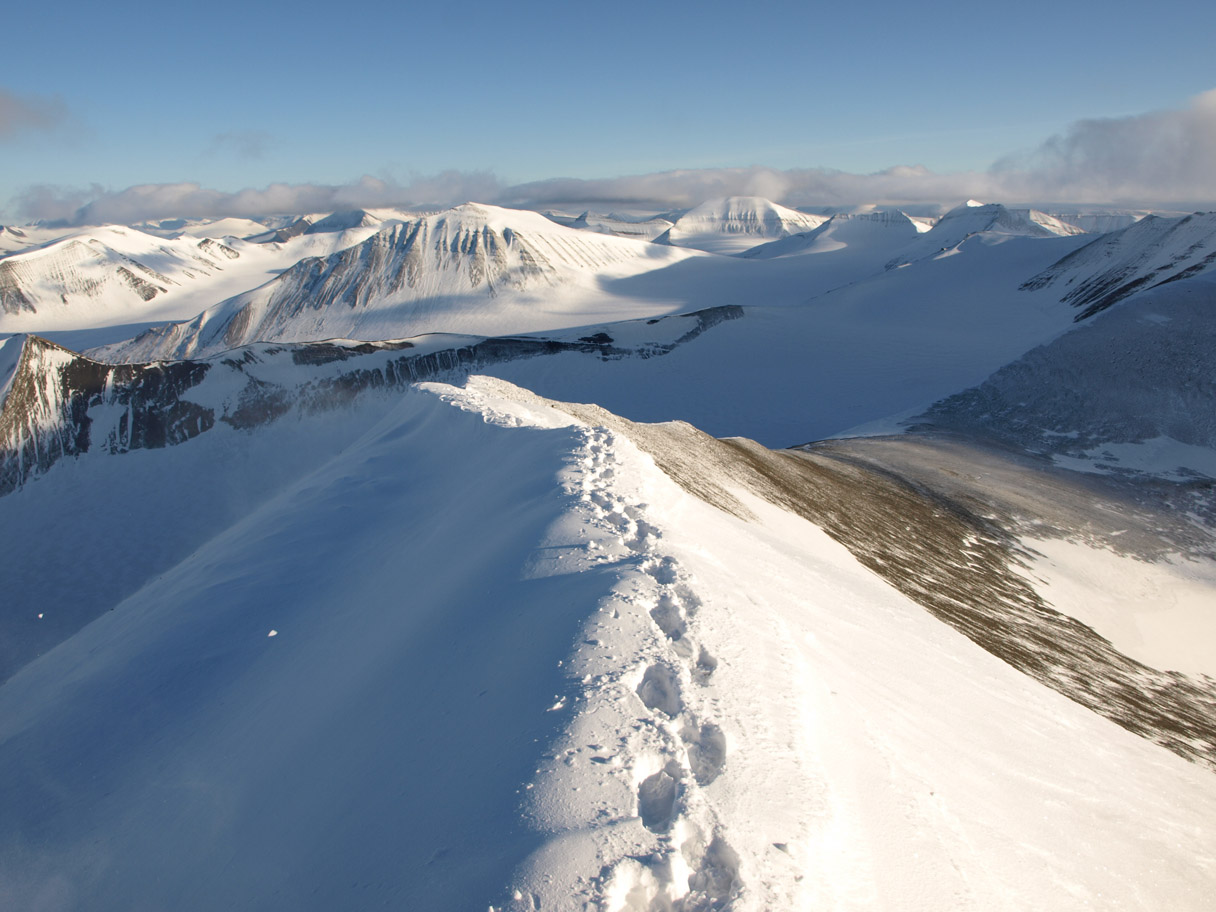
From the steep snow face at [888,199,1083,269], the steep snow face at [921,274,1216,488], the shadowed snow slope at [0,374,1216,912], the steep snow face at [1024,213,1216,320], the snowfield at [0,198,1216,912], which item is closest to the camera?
the shadowed snow slope at [0,374,1216,912]

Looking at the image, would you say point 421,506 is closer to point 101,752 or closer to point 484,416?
point 484,416

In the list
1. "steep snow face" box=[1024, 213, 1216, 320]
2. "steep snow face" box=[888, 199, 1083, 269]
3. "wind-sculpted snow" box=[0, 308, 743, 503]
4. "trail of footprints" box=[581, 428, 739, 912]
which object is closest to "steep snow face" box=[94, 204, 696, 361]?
"steep snow face" box=[1024, 213, 1216, 320]

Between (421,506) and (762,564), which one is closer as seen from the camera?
(762,564)

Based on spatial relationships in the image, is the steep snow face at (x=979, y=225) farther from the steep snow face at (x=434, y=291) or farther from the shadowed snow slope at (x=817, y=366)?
the shadowed snow slope at (x=817, y=366)

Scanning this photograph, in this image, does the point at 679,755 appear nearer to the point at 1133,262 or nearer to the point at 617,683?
the point at 617,683

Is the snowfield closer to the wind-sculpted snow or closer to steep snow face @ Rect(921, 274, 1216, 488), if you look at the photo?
steep snow face @ Rect(921, 274, 1216, 488)

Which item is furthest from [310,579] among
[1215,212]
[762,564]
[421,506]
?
[1215,212]

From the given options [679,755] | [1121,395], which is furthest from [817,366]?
[679,755]
